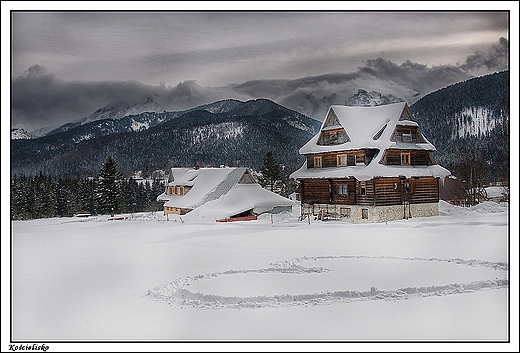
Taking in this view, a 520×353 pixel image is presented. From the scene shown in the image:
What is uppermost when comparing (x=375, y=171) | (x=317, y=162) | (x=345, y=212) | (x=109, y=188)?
(x=317, y=162)

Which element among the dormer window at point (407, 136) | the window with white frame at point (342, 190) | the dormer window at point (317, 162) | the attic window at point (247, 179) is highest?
the dormer window at point (407, 136)

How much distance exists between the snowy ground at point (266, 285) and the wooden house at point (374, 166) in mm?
2007

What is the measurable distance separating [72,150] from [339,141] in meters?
6.95

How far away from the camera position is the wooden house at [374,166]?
11.0 meters

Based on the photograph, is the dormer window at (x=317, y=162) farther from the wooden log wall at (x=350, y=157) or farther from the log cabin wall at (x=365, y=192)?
the log cabin wall at (x=365, y=192)

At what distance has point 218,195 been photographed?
13.3 metres

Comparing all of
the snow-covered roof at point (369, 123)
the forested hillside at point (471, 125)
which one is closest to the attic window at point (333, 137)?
the snow-covered roof at point (369, 123)

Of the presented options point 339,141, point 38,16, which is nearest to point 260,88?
point 339,141

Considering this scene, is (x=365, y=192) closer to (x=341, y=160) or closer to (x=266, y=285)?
(x=341, y=160)

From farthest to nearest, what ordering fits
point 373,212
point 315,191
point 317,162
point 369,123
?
point 315,191, point 317,162, point 369,123, point 373,212

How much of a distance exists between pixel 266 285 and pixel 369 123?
656cm

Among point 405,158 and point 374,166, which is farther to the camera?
point 405,158

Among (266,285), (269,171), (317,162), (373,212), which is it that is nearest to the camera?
(266,285)

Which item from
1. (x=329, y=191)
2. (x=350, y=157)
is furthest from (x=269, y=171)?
(x=350, y=157)
